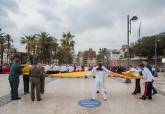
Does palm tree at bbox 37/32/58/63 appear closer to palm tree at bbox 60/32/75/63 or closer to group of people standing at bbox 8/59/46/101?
palm tree at bbox 60/32/75/63

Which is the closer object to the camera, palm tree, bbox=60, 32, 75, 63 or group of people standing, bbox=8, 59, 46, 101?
group of people standing, bbox=8, 59, 46, 101

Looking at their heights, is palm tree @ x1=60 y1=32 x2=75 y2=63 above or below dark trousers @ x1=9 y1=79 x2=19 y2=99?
above

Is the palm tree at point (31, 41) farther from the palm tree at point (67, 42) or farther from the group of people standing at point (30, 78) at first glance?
the group of people standing at point (30, 78)

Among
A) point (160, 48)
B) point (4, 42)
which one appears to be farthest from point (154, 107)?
point (160, 48)

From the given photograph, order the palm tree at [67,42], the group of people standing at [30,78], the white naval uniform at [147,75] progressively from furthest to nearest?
the palm tree at [67,42] < the white naval uniform at [147,75] < the group of people standing at [30,78]

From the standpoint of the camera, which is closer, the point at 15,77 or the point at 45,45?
the point at 15,77

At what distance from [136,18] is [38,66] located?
19.8 metres

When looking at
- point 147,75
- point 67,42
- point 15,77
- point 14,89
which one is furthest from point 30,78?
point 67,42

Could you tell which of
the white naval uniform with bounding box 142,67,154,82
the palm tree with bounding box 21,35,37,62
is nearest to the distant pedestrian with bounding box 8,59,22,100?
the white naval uniform with bounding box 142,67,154,82

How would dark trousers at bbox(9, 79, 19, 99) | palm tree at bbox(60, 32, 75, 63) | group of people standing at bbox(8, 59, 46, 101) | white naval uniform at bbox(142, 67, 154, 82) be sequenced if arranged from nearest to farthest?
1. group of people standing at bbox(8, 59, 46, 101)
2. dark trousers at bbox(9, 79, 19, 99)
3. white naval uniform at bbox(142, 67, 154, 82)
4. palm tree at bbox(60, 32, 75, 63)

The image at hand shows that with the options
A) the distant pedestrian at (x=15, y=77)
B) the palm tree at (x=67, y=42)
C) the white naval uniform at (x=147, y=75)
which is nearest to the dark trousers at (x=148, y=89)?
the white naval uniform at (x=147, y=75)

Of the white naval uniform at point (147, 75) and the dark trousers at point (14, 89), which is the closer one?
the dark trousers at point (14, 89)

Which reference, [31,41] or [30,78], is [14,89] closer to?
[30,78]

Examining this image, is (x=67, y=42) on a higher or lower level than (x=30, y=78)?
higher
